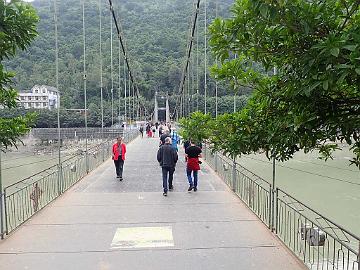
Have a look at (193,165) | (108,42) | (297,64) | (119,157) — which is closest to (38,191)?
(193,165)

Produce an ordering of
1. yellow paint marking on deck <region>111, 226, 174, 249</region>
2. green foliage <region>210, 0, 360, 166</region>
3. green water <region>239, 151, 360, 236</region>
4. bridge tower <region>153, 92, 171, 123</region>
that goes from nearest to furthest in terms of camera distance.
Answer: green foliage <region>210, 0, 360, 166</region>
yellow paint marking on deck <region>111, 226, 174, 249</region>
green water <region>239, 151, 360, 236</region>
bridge tower <region>153, 92, 171, 123</region>

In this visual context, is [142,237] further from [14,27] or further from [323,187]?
[323,187]

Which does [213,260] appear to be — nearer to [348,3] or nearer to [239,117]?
[239,117]

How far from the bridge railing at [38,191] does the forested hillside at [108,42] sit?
25.4ft

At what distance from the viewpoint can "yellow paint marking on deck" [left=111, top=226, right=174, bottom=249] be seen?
15.8ft

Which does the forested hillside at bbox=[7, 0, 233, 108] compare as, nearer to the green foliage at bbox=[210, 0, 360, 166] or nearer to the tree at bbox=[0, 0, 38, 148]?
the tree at bbox=[0, 0, 38, 148]

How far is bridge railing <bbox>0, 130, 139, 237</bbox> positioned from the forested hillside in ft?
25.4

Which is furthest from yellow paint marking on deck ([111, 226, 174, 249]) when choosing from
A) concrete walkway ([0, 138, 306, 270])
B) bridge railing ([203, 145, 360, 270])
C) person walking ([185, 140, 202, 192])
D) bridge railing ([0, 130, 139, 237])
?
person walking ([185, 140, 202, 192])

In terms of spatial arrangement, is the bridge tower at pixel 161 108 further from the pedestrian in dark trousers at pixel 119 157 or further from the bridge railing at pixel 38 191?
the pedestrian in dark trousers at pixel 119 157

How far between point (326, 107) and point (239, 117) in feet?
2.79

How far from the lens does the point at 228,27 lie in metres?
2.35

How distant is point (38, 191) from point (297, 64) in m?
5.64

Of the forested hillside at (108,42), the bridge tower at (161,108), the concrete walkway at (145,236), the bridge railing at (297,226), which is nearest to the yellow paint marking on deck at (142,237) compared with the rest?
the concrete walkway at (145,236)

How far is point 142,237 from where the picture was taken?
203 inches
